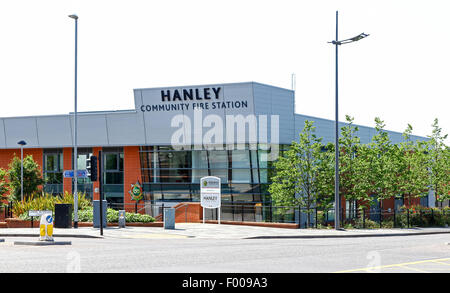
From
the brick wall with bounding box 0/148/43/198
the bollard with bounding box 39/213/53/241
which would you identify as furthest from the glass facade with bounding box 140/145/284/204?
the bollard with bounding box 39/213/53/241

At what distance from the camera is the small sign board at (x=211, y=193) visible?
3603 centimetres

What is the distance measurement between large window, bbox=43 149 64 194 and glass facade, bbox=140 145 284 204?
856cm

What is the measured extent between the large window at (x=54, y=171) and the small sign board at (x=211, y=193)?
22.0 metres

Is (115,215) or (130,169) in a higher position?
(130,169)

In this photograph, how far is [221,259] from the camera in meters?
16.8

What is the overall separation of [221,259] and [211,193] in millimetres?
19422

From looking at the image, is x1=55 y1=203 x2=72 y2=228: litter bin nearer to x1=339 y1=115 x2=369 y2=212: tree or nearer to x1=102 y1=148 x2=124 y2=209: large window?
x1=339 y1=115 x2=369 y2=212: tree

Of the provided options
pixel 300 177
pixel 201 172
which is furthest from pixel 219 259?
pixel 201 172

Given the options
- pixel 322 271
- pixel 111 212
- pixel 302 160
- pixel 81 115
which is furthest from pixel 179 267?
pixel 81 115

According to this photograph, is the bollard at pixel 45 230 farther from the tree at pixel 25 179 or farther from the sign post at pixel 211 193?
the tree at pixel 25 179

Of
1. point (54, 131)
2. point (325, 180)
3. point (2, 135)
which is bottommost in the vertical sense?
point (325, 180)

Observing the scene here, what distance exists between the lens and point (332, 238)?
28953mm

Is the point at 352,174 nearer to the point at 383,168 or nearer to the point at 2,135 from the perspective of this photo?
the point at 383,168

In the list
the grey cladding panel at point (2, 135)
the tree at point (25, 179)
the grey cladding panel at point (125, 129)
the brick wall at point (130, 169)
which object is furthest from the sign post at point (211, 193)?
the grey cladding panel at point (2, 135)
